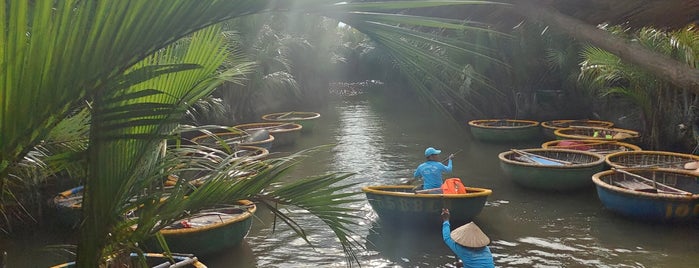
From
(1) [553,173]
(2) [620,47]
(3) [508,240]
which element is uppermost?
(2) [620,47]

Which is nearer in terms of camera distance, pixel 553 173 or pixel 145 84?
pixel 145 84

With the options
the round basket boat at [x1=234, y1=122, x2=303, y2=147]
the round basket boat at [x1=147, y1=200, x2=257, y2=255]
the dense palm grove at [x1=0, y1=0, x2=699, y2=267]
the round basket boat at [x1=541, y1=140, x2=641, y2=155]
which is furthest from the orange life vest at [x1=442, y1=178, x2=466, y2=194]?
the round basket boat at [x1=234, y1=122, x2=303, y2=147]

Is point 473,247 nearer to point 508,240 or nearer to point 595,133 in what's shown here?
point 508,240

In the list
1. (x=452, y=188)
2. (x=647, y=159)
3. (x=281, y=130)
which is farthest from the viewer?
(x=281, y=130)

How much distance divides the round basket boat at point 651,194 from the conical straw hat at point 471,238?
383 cm

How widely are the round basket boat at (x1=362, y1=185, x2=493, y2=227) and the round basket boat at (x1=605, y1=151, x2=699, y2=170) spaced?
3.94 metres

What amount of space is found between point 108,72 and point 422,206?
22.5ft

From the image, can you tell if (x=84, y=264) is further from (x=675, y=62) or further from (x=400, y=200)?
(x=400, y=200)

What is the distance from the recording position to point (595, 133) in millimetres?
14500

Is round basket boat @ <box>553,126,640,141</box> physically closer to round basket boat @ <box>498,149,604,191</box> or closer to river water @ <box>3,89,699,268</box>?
round basket boat @ <box>498,149,604,191</box>

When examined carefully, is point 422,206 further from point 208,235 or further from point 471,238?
point 208,235

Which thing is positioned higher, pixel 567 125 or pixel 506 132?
pixel 567 125

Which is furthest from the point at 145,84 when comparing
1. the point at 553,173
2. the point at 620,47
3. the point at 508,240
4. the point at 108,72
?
the point at 553,173

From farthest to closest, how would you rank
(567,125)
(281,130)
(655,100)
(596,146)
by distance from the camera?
(567,125), (281,130), (655,100), (596,146)
